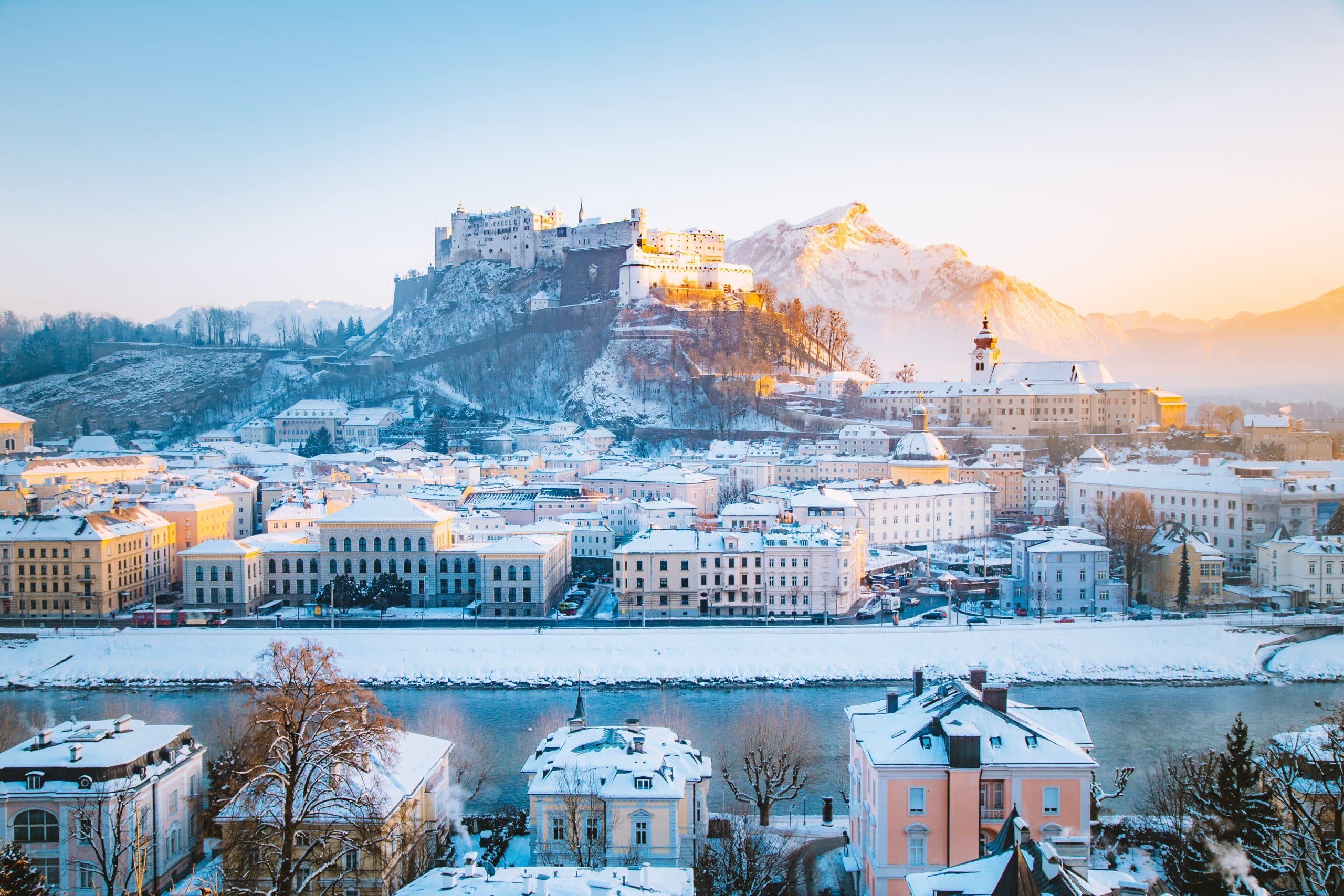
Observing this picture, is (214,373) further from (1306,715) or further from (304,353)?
(1306,715)

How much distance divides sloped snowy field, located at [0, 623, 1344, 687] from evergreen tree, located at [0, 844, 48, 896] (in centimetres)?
1087

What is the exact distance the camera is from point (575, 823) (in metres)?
8.32

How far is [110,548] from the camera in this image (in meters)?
21.6

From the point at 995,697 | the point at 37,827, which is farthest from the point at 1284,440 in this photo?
the point at 37,827

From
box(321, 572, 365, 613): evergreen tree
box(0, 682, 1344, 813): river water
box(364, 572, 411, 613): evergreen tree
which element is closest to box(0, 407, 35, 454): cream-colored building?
box(321, 572, 365, 613): evergreen tree

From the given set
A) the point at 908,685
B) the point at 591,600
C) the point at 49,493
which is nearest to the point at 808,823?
the point at 908,685

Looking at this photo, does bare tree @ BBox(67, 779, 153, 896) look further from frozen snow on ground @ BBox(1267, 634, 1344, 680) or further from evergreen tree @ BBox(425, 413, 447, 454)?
evergreen tree @ BBox(425, 413, 447, 454)

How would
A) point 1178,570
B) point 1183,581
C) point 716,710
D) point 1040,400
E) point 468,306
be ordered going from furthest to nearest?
point 468,306 → point 1040,400 → point 1178,570 → point 1183,581 → point 716,710

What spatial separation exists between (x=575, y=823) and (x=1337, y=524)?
2151cm

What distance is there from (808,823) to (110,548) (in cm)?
1699

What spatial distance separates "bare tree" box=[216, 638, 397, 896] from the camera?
7000 millimetres

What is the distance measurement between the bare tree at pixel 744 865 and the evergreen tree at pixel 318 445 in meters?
36.4

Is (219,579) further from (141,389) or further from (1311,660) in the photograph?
(141,389)

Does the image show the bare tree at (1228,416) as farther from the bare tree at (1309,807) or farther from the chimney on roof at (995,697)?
the chimney on roof at (995,697)
